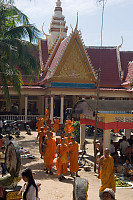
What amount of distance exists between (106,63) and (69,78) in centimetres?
619

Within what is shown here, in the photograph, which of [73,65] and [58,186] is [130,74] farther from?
[58,186]

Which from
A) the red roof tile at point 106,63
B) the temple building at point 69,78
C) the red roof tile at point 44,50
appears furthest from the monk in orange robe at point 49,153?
the red roof tile at point 44,50

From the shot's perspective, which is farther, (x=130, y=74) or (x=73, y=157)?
(x=130, y=74)

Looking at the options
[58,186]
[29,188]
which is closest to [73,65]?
[58,186]

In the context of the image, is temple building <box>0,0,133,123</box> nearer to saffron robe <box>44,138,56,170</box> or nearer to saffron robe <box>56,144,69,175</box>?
saffron robe <box>44,138,56,170</box>

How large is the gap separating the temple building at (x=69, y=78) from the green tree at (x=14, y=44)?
20.1 ft

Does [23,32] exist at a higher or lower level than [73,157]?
higher

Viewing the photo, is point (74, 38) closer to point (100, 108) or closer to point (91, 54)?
point (91, 54)

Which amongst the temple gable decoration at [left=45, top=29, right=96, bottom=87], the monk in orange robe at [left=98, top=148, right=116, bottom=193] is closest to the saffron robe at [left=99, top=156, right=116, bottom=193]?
the monk in orange robe at [left=98, top=148, right=116, bottom=193]

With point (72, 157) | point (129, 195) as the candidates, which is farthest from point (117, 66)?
point (129, 195)

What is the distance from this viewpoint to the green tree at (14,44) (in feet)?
42.7

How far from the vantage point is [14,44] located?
13305 millimetres

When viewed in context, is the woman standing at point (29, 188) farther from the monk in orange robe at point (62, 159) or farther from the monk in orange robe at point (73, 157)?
the monk in orange robe at point (73, 157)

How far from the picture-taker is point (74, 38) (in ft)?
71.8
